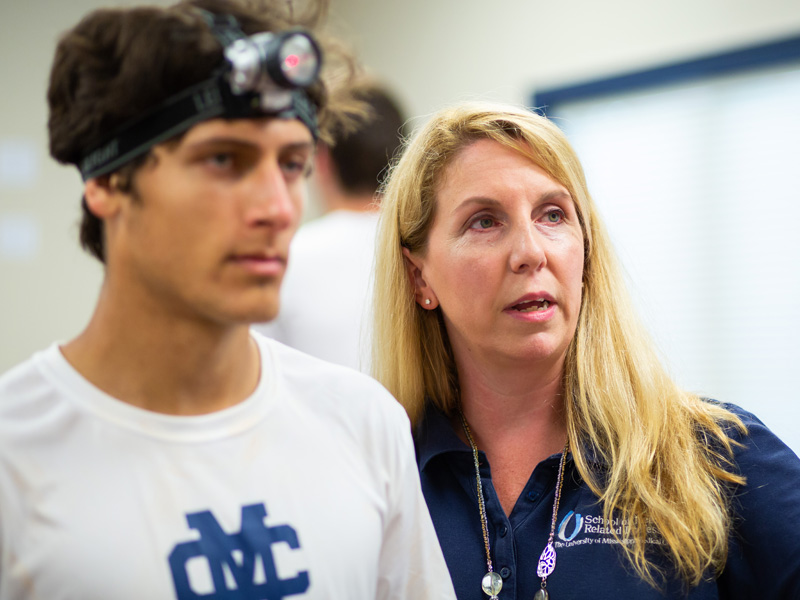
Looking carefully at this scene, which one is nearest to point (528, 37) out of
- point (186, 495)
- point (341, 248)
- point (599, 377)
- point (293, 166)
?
point (341, 248)

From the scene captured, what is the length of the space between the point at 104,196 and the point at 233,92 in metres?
0.22

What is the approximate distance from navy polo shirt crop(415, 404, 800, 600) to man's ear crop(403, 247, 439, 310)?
387 millimetres

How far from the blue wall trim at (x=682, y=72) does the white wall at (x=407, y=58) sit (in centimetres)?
4

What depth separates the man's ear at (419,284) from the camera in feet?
5.68

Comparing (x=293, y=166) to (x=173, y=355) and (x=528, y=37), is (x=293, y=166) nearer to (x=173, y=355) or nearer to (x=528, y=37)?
(x=173, y=355)

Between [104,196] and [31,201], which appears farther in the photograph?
[31,201]

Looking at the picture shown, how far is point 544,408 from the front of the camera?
5.26 feet

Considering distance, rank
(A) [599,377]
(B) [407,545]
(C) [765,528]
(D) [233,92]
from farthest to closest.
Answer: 1. (A) [599,377]
2. (C) [765,528]
3. (B) [407,545]
4. (D) [233,92]

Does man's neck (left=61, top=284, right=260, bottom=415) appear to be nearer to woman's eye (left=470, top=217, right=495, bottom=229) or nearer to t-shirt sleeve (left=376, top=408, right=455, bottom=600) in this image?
t-shirt sleeve (left=376, top=408, right=455, bottom=600)

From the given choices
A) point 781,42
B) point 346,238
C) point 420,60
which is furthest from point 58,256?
point 781,42

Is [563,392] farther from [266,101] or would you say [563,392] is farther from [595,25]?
[595,25]

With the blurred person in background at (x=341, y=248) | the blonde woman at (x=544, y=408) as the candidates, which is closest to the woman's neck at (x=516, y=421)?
the blonde woman at (x=544, y=408)

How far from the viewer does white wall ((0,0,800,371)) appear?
320cm

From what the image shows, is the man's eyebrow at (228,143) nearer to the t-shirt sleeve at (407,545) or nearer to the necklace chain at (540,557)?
the t-shirt sleeve at (407,545)
